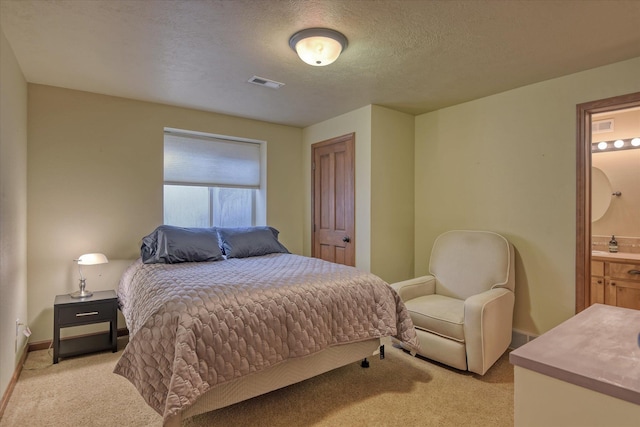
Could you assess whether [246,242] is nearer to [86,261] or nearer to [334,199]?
[334,199]

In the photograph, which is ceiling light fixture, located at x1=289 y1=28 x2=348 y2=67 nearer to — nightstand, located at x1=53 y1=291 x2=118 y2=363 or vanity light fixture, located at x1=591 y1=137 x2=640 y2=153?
nightstand, located at x1=53 y1=291 x2=118 y2=363

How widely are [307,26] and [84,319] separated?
295 centimetres

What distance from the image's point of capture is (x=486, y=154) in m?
3.36

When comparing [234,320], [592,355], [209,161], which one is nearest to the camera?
[592,355]

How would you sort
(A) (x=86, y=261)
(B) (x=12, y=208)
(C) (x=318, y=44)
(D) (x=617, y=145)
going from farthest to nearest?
(D) (x=617, y=145), (A) (x=86, y=261), (B) (x=12, y=208), (C) (x=318, y=44)

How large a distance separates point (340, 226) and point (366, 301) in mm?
1681

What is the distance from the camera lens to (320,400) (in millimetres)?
2230

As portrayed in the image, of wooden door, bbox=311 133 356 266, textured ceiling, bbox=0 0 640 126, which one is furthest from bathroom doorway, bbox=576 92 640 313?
wooden door, bbox=311 133 356 266

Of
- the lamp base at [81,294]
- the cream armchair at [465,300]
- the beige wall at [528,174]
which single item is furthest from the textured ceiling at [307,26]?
the lamp base at [81,294]

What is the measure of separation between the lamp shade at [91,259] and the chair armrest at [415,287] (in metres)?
2.67

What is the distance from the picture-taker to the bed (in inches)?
67.6

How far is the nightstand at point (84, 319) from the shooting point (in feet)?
9.12

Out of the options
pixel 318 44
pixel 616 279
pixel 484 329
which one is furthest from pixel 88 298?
pixel 616 279

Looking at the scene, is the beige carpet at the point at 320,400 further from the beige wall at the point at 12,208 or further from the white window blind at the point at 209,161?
the white window blind at the point at 209,161
